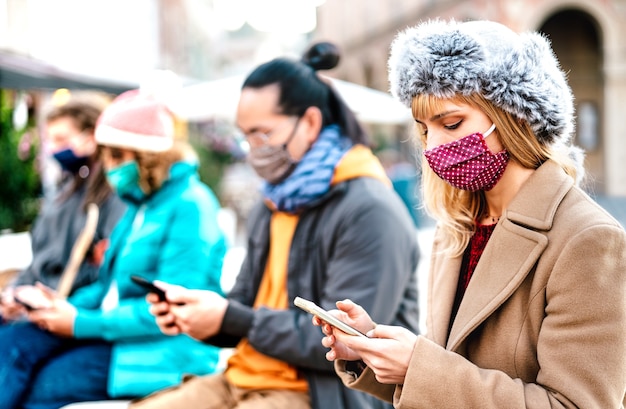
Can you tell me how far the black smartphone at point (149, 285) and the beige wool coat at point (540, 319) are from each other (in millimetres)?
973

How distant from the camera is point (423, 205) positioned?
210 centimetres

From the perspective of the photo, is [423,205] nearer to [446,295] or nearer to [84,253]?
[446,295]

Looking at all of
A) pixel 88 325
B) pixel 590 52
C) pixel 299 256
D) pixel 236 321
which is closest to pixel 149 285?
pixel 236 321

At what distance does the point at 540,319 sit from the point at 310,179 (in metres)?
1.07

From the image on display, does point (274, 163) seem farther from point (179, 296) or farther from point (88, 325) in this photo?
point (88, 325)

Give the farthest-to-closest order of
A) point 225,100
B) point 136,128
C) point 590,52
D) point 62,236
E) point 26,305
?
point 590,52 → point 225,100 → point 62,236 → point 136,128 → point 26,305

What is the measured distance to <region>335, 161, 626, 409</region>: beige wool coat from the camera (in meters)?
1.45

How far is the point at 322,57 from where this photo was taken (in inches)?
108

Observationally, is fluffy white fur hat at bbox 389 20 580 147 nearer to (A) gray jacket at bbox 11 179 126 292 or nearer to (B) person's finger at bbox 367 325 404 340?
(B) person's finger at bbox 367 325 404 340

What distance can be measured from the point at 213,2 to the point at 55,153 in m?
50.5

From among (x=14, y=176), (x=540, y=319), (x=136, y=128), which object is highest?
(x=136, y=128)

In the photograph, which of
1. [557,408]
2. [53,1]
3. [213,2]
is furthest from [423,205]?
[213,2]

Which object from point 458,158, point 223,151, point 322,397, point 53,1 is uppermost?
point 53,1

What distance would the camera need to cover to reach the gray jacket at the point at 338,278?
226 centimetres
